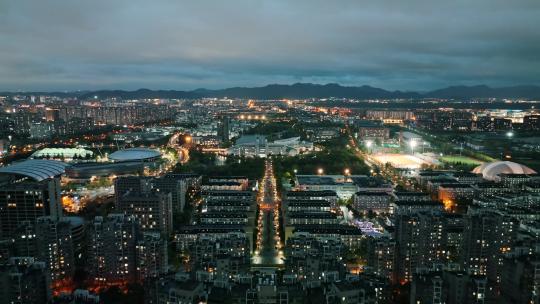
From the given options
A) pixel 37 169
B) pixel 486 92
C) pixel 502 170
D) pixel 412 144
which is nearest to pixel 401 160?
pixel 412 144

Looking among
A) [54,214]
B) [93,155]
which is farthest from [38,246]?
Answer: [93,155]

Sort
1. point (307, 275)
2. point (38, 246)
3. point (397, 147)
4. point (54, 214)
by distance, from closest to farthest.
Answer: point (307, 275) < point (38, 246) < point (54, 214) < point (397, 147)

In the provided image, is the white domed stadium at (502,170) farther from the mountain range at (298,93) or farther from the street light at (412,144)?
the mountain range at (298,93)

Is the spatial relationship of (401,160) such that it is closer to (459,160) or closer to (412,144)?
(459,160)

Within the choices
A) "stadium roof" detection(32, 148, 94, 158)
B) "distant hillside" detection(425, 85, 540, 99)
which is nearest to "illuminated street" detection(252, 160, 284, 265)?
"stadium roof" detection(32, 148, 94, 158)

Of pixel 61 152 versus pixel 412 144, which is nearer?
pixel 61 152

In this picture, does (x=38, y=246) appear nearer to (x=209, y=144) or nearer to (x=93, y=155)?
(x=93, y=155)
